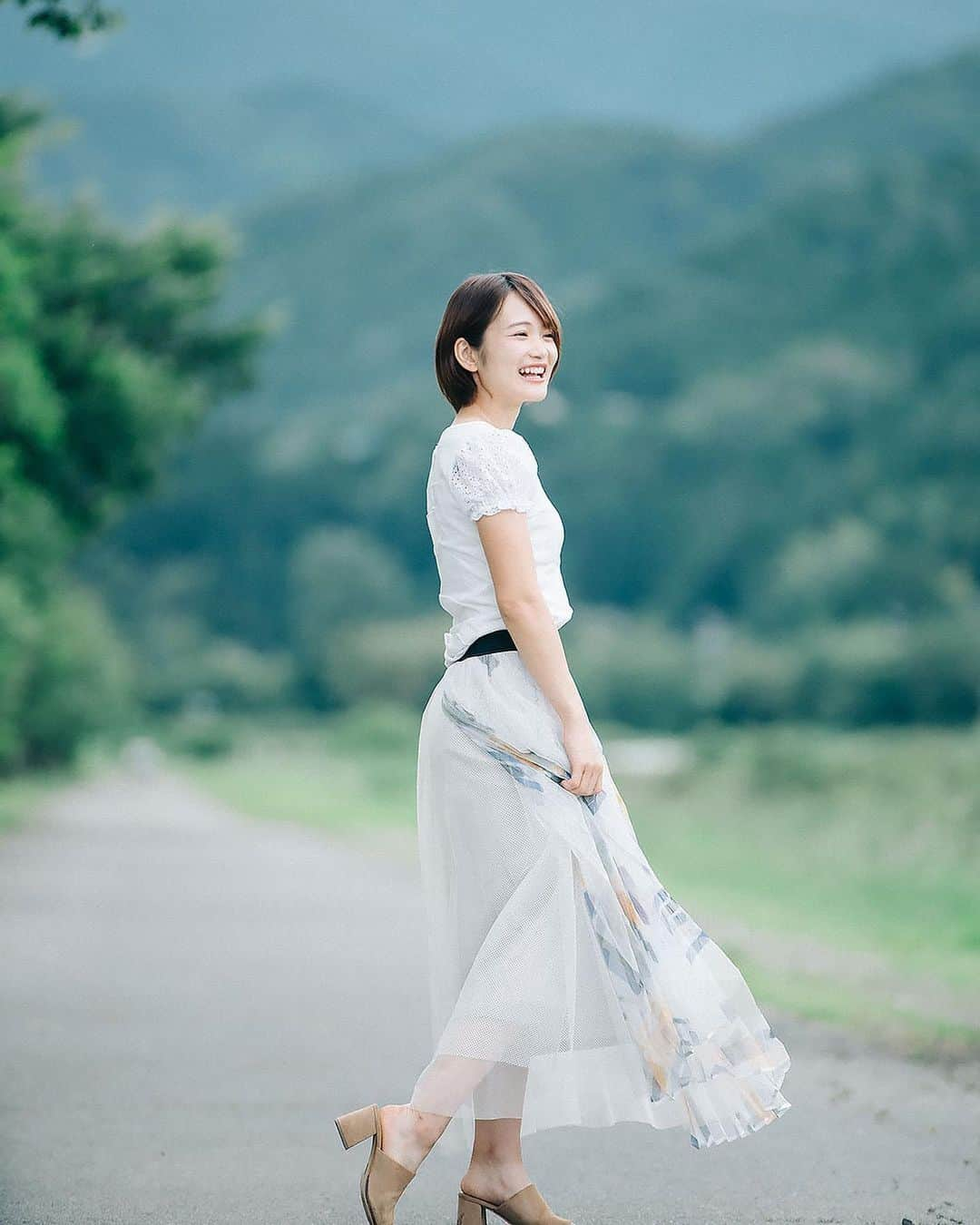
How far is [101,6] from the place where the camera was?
22.2 feet

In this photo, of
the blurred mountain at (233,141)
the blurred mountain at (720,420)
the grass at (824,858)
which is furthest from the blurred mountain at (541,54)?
the grass at (824,858)

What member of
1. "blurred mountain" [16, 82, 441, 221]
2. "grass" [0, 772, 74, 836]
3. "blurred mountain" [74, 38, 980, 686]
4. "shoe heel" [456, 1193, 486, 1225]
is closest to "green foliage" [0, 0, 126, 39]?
"shoe heel" [456, 1193, 486, 1225]

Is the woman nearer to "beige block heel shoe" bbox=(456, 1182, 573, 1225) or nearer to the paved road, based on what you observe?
"beige block heel shoe" bbox=(456, 1182, 573, 1225)

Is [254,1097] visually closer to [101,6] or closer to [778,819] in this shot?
[101,6]

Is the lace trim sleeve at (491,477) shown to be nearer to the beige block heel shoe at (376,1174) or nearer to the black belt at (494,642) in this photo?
the black belt at (494,642)

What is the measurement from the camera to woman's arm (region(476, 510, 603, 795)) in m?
3.67

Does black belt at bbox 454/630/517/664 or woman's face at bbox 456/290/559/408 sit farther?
woman's face at bbox 456/290/559/408

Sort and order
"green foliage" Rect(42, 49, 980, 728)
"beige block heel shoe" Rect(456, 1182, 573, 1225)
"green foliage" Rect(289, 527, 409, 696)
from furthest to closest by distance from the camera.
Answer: "green foliage" Rect(289, 527, 409, 696) → "green foliage" Rect(42, 49, 980, 728) → "beige block heel shoe" Rect(456, 1182, 573, 1225)

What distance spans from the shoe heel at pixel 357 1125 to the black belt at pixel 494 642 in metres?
0.98

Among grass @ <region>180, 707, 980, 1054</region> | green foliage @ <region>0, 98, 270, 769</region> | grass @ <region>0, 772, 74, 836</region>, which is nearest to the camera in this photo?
grass @ <region>180, 707, 980, 1054</region>

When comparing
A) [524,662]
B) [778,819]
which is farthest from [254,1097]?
[778,819]

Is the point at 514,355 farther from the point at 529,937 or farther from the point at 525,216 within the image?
the point at 525,216

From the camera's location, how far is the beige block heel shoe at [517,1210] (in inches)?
147

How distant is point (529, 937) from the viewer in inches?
144
